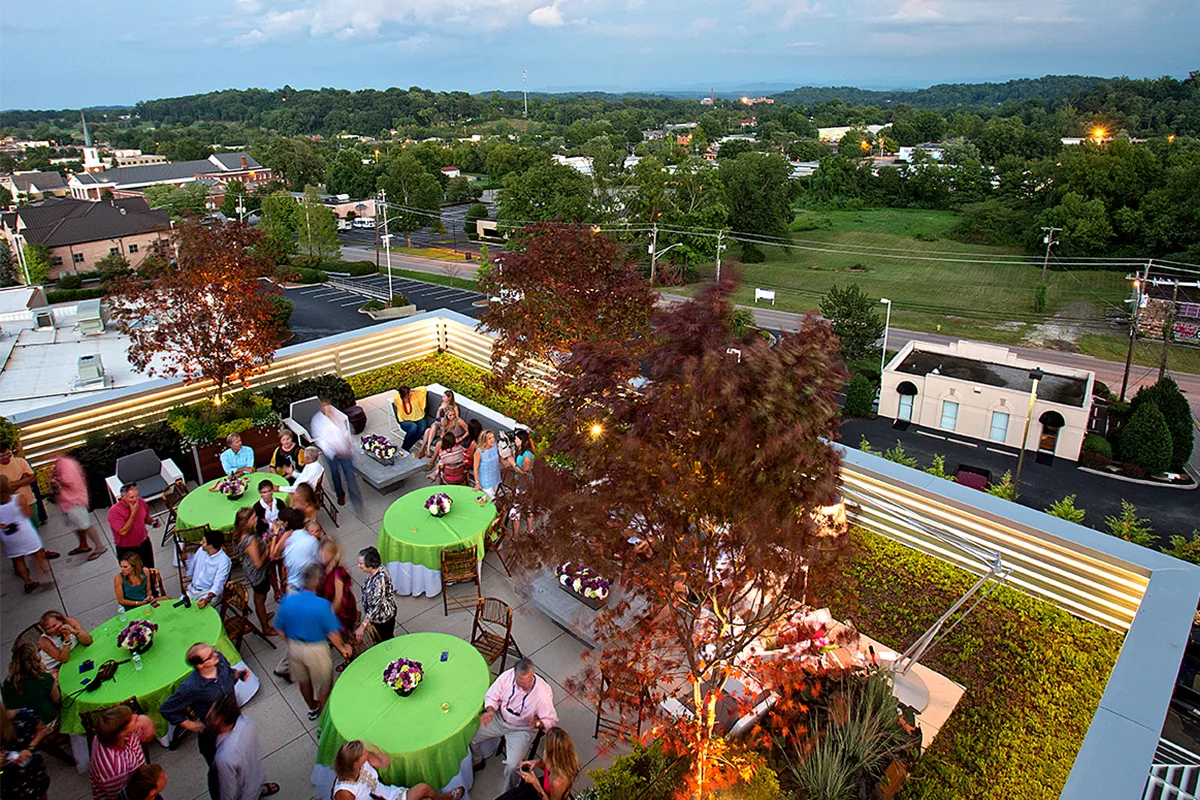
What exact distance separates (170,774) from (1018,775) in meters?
7.05

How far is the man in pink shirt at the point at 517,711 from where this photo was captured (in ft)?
17.8

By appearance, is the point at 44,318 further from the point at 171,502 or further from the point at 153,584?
the point at 153,584

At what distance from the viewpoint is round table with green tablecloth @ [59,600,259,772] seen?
557 cm

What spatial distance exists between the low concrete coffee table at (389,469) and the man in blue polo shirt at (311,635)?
3781mm

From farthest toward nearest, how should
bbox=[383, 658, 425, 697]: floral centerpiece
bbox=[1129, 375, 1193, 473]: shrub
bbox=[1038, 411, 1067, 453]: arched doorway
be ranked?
bbox=[1038, 411, 1067, 453]: arched doorway < bbox=[1129, 375, 1193, 473]: shrub < bbox=[383, 658, 425, 697]: floral centerpiece

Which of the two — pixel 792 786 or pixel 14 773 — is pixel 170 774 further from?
pixel 792 786

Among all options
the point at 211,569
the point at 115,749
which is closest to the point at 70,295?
the point at 211,569


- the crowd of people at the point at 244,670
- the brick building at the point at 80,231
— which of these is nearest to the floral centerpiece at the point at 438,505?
the crowd of people at the point at 244,670

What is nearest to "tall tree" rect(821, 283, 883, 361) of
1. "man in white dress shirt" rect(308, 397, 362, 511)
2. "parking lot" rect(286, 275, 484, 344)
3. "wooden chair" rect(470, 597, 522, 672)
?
"parking lot" rect(286, 275, 484, 344)

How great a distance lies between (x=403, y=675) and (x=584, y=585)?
7.41 feet

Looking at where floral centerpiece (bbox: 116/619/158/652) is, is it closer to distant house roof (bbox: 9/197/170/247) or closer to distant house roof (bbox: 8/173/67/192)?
distant house roof (bbox: 9/197/170/247)

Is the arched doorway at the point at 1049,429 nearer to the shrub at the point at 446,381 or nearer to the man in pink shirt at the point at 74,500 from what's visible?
the shrub at the point at 446,381

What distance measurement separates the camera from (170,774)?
572 centimetres

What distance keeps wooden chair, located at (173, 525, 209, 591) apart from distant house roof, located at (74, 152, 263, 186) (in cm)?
10614
